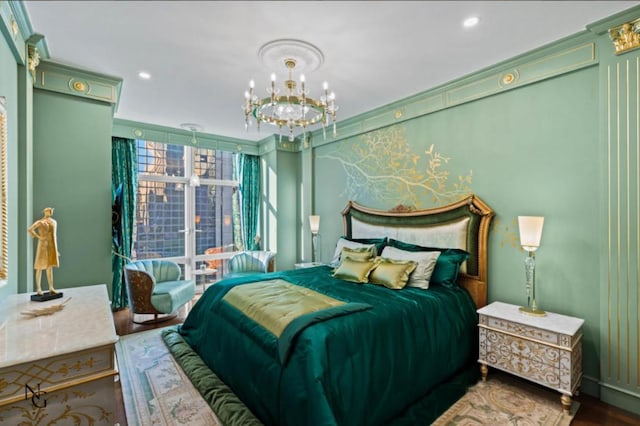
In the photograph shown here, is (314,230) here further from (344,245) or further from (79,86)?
(79,86)

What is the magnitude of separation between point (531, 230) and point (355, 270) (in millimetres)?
1611

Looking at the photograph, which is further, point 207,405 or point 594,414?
point 207,405

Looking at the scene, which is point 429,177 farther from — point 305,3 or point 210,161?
point 210,161

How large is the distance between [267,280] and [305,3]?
97.6 inches

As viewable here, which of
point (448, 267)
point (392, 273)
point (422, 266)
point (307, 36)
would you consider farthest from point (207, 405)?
point (307, 36)

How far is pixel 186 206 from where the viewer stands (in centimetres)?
551

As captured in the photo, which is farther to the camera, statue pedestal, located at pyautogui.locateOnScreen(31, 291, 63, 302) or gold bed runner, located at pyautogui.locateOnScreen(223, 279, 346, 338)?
gold bed runner, located at pyautogui.locateOnScreen(223, 279, 346, 338)

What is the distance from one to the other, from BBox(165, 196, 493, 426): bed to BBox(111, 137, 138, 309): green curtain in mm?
1843

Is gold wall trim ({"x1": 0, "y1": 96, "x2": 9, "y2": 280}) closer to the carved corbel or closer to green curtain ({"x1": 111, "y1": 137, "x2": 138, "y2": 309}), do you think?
the carved corbel

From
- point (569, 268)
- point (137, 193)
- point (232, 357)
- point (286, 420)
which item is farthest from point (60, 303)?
point (569, 268)

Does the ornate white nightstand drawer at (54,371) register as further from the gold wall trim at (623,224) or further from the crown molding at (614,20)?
the crown molding at (614,20)

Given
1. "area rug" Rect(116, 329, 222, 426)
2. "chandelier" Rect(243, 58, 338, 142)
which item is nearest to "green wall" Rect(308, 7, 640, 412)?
"chandelier" Rect(243, 58, 338, 142)

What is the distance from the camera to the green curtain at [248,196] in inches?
237

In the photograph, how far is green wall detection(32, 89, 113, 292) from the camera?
9.92 feet
